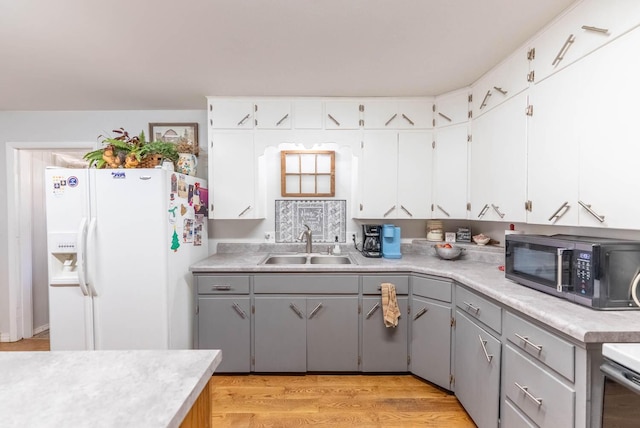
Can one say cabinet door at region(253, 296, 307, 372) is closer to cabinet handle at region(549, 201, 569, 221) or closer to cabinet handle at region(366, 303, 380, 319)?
cabinet handle at region(366, 303, 380, 319)

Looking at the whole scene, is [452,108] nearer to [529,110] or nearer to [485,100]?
[485,100]

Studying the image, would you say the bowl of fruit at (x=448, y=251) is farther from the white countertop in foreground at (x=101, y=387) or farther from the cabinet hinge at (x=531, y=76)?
the white countertop in foreground at (x=101, y=387)

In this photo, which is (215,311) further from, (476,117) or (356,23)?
(476,117)

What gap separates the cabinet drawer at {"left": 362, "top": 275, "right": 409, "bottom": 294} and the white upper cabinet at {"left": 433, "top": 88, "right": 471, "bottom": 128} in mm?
1430

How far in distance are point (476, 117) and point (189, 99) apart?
257 cm

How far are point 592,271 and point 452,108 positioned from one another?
174 centimetres

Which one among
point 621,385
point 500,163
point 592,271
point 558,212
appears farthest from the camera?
point 500,163

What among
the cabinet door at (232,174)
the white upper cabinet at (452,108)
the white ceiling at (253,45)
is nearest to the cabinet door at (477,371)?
the white upper cabinet at (452,108)

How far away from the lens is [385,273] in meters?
2.24

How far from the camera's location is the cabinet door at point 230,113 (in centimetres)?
259

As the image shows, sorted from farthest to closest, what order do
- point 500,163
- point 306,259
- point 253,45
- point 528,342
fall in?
1. point 306,259
2. point 500,163
3. point 253,45
4. point 528,342

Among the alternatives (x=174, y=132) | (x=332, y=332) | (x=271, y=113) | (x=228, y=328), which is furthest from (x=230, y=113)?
(x=332, y=332)

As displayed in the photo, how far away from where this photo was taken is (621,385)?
92 cm

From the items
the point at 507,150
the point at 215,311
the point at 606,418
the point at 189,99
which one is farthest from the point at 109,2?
the point at 606,418
